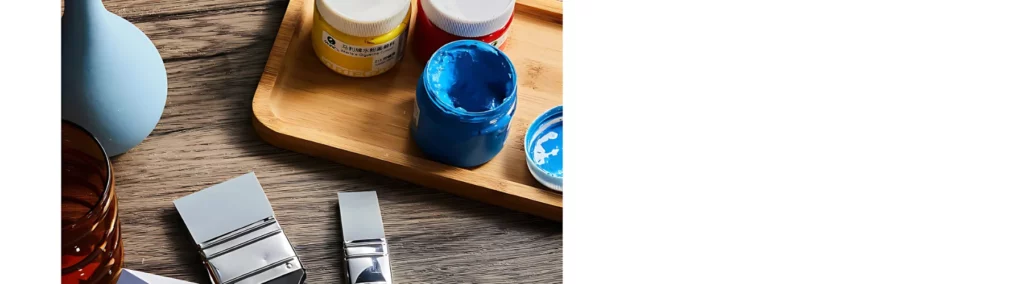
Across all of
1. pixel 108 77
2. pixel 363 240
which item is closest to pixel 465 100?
pixel 363 240

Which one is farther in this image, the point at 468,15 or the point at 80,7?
the point at 468,15

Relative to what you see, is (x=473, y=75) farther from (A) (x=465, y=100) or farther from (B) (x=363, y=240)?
(B) (x=363, y=240)

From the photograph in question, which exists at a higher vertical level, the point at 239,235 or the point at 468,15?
the point at 468,15

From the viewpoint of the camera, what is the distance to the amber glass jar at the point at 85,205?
545 mm

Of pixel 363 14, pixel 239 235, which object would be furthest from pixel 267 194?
pixel 363 14

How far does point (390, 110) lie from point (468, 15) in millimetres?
103

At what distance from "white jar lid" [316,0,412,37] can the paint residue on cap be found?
0.17 ft

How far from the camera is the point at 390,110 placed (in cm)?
74

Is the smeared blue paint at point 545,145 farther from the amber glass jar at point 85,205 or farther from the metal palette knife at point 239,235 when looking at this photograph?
the amber glass jar at point 85,205

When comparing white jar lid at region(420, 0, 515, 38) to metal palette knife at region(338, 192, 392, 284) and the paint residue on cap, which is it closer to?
the paint residue on cap

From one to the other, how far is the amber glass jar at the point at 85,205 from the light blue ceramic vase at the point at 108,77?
50mm

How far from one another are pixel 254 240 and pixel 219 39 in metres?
0.20

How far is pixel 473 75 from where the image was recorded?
711 millimetres

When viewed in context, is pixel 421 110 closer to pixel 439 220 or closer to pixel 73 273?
pixel 439 220
